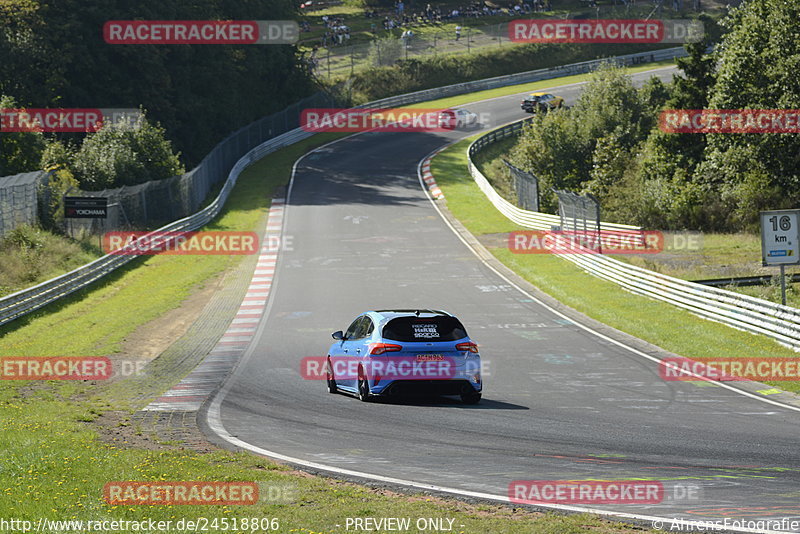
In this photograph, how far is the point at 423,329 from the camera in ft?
52.9

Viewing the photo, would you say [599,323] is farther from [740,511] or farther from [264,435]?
[740,511]

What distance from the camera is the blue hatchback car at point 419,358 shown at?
51.9 ft

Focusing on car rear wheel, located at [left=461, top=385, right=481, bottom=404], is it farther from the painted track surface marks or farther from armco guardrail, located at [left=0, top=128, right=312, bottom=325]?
armco guardrail, located at [left=0, top=128, right=312, bottom=325]

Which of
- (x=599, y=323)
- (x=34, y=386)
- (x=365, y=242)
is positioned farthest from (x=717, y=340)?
(x=365, y=242)

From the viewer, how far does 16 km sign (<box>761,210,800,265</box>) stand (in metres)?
22.1

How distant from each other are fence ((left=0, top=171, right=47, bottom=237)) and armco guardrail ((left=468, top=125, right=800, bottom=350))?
20911 millimetres

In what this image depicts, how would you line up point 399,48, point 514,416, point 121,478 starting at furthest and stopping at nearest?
point 399,48 < point 514,416 < point 121,478

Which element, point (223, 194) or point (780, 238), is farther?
point (223, 194)

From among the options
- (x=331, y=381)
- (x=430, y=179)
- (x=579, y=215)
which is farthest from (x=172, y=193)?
(x=331, y=381)

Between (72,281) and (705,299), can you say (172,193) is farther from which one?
(705,299)

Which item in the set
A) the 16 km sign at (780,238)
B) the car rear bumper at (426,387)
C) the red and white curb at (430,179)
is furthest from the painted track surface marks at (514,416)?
the red and white curb at (430,179)

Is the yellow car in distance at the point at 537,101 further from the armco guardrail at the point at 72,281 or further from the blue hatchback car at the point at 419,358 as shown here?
the blue hatchback car at the point at 419,358

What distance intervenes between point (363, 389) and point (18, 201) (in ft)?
78.8

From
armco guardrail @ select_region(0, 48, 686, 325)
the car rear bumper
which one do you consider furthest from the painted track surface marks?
armco guardrail @ select_region(0, 48, 686, 325)
